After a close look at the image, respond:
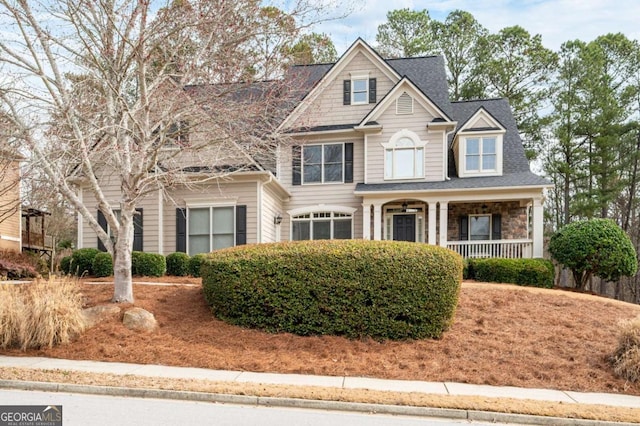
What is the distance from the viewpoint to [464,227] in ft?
60.0

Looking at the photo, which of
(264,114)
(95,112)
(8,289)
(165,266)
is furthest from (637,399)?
(165,266)

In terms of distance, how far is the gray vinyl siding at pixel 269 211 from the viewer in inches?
623

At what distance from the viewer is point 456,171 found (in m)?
18.1

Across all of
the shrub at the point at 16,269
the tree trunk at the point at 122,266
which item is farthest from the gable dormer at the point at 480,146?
the shrub at the point at 16,269

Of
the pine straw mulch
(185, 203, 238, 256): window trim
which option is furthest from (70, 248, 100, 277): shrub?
the pine straw mulch

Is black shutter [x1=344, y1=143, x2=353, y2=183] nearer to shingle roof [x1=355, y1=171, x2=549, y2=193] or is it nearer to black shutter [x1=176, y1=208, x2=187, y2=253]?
shingle roof [x1=355, y1=171, x2=549, y2=193]

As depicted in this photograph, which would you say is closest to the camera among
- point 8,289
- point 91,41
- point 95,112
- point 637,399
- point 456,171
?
point 637,399

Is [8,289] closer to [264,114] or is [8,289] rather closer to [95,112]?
[95,112]

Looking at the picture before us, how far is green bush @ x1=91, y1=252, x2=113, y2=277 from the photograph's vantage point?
1427cm

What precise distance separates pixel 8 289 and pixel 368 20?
9199mm

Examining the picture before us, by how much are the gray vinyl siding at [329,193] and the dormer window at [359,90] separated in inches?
60.2

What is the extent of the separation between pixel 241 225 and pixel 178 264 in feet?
7.65

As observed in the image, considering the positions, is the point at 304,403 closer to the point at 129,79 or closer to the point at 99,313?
the point at 99,313

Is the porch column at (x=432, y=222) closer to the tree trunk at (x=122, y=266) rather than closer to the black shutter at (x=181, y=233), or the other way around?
the black shutter at (x=181, y=233)
